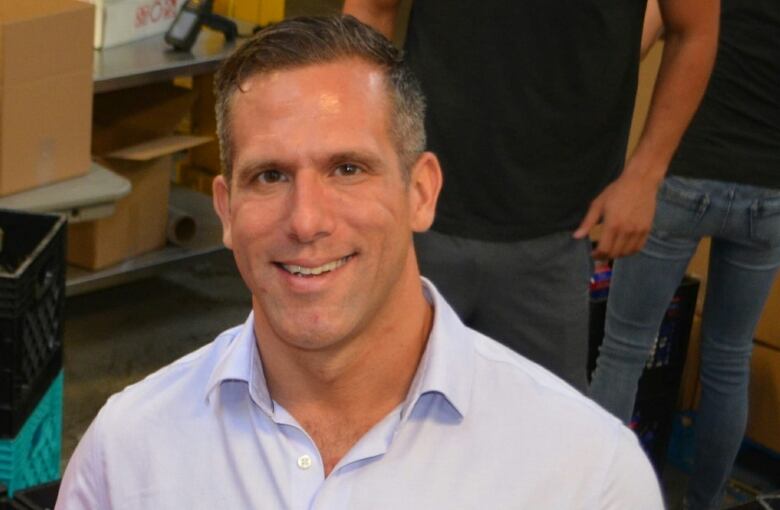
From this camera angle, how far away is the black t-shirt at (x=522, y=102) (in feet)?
6.58

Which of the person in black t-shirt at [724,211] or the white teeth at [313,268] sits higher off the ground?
the white teeth at [313,268]

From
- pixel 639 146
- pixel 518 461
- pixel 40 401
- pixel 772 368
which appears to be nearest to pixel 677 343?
pixel 772 368

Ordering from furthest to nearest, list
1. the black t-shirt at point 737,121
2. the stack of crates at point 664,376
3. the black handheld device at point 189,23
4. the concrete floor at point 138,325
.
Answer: the black handheld device at point 189,23 → the concrete floor at point 138,325 → the stack of crates at point 664,376 → the black t-shirt at point 737,121

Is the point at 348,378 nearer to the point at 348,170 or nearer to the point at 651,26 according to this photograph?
the point at 348,170

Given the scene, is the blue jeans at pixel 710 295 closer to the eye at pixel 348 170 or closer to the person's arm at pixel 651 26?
the person's arm at pixel 651 26

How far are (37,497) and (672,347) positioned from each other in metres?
1.62

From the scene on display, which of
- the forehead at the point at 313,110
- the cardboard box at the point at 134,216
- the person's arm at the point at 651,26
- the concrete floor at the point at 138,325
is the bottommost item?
the concrete floor at the point at 138,325

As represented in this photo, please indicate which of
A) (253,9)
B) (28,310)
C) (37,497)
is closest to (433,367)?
(37,497)

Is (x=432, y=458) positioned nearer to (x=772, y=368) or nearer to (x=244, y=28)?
(x=772, y=368)

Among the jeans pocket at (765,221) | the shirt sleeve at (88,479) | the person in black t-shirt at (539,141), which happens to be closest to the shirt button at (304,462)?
the shirt sleeve at (88,479)

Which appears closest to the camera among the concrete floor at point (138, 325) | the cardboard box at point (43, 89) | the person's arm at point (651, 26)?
the person's arm at point (651, 26)

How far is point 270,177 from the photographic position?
1400mm

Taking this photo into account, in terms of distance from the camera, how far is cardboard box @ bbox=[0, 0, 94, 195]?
3141 mm

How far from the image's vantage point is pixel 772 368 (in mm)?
3301
